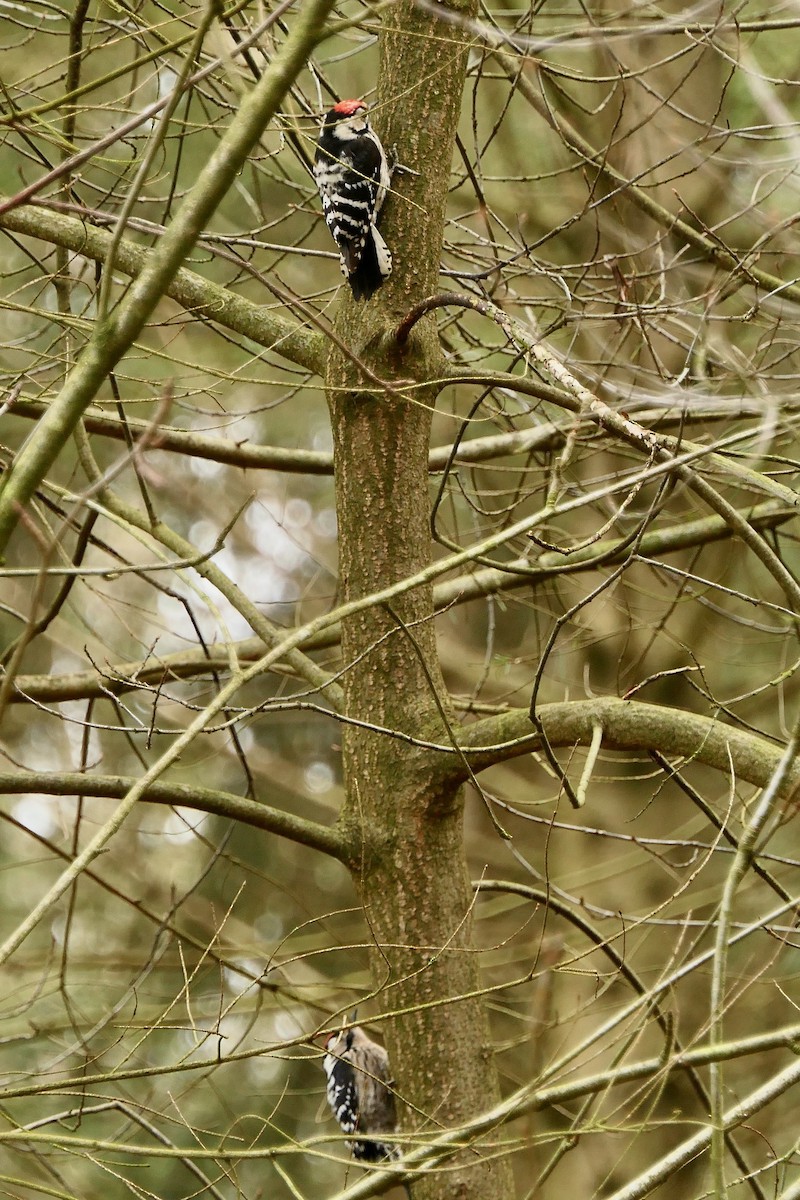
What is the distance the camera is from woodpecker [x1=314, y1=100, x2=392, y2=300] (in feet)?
9.86

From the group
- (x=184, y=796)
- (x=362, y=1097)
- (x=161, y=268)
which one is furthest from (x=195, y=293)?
(x=362, y=1097)

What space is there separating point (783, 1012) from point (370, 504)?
6.15 m

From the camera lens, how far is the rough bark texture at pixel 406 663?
116 inches

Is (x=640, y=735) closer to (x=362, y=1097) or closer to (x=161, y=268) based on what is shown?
(x=161, y=268)

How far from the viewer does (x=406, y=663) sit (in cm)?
305

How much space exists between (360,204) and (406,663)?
1.29 m

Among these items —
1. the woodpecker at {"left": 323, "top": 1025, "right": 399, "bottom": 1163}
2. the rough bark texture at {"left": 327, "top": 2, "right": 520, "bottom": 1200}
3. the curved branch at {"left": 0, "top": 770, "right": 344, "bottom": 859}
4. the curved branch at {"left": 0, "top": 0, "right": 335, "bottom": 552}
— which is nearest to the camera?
the curved branch at {"left": 0, "top": 0, "right": 335, "bottom": 552}

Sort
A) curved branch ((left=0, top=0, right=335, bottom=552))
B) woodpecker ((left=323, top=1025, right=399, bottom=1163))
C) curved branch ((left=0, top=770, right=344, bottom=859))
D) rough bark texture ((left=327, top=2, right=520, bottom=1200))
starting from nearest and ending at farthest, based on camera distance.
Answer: curved branch ((left=0, top=0, right=335, bottom=552)) → curved branch ((left=0, top=770, right=344, bottom=859)) → rough bark texture ((left=327, top=2, right=520, bottom=1200)) → woodpecker ((left=323, top=1025, right=399, bottom=1163))

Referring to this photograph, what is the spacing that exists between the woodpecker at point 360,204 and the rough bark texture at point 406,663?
0.04 meters

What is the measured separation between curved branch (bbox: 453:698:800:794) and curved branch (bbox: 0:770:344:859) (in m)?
0.49

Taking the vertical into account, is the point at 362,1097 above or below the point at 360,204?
below

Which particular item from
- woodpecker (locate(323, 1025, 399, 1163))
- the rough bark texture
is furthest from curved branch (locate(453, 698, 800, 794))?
woodpecker (locate(323, 1025, 399, 1163))

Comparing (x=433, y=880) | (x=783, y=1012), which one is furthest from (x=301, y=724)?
(x=433, y=880)

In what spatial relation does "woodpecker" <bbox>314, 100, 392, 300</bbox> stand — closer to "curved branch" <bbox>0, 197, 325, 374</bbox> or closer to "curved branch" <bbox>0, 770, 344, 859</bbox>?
"curved branch" <bbox>0, 197, 325, 374</bbox>
